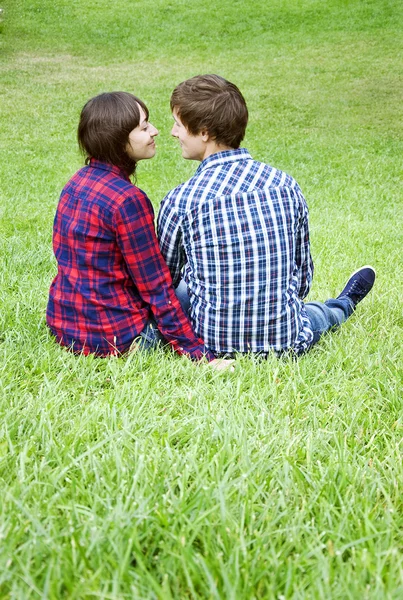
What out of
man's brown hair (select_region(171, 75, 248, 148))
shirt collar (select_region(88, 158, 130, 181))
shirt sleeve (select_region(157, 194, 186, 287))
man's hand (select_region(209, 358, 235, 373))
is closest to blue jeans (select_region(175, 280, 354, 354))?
shirt sleeve (select_region(157, 194, 186, 287))

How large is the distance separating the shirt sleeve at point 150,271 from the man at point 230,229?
84 mm

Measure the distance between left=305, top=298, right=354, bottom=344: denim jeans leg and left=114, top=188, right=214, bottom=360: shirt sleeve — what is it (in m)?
0.60

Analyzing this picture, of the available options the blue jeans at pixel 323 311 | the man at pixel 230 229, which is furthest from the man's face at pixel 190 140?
the blue jeans at pixel 323 311

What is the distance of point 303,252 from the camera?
300cm

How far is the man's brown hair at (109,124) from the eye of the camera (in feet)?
→ 9.02

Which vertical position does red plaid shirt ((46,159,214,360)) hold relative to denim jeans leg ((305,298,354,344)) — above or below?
above

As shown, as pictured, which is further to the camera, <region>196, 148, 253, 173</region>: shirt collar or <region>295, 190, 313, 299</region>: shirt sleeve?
<region>295, 190, 313, 299</region>: shirt sleeve

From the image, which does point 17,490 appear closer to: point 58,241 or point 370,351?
point 58,241

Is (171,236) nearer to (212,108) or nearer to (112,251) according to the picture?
(112,251)

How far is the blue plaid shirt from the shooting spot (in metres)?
2.69

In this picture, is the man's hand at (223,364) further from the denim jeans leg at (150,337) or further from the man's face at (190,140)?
the man's face at (190,140)

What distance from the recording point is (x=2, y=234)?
17.9 feet

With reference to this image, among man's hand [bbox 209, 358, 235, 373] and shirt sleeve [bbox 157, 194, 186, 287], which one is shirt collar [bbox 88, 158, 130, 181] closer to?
shirt sleeve [bbox 157, 194, 186, 287]

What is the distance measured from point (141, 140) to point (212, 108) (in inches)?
13.7
